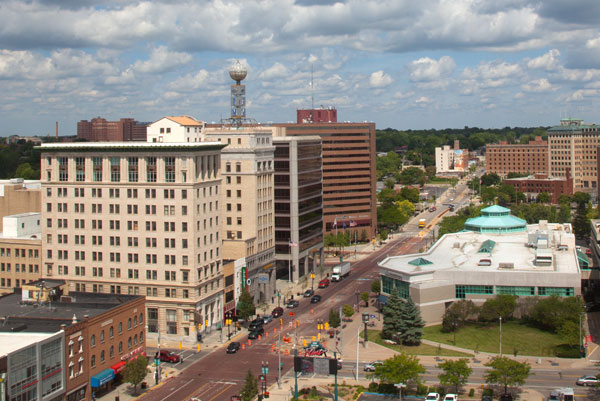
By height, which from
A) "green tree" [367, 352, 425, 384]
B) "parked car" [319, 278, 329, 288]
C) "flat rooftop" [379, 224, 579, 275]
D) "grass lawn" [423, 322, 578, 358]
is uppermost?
"flat rooftop" [379, 224, 579, 275]

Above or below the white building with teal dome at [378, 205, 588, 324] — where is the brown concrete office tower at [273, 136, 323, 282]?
above

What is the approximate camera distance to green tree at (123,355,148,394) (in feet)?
273

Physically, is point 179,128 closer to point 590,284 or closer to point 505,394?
point 505,394

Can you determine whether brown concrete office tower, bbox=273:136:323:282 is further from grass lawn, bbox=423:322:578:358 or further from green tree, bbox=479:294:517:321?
green tree, bbox=479:294:517:321

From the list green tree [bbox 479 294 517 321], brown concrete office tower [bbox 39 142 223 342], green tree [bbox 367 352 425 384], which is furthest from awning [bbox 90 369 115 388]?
green tree [bbox 479 294 517 321]

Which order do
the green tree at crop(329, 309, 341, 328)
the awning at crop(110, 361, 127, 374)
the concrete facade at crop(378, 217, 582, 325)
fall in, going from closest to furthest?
the awning at crop(110, 361, 127, 374)
the green tree at crop(329, 309, 341, 328)
the concrete facade at crop(378, 217, 582, 325)

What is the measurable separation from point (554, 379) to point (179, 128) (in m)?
70.9

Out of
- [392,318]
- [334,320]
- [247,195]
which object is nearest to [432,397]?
[392,318]

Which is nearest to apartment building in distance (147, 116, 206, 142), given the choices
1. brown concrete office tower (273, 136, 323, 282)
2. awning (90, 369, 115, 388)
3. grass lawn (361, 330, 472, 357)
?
brown concrete office tower (273, 136, 323, 282)

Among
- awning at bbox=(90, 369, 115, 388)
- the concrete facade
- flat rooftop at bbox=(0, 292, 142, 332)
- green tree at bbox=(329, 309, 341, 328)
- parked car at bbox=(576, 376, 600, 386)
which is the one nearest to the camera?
flat rooftop at bbox=(0, 292, 142, 332)

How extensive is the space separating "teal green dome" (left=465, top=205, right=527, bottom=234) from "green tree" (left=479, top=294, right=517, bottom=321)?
48335mm

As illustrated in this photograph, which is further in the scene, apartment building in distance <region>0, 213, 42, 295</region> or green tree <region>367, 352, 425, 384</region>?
apartment building in distance <region>0, 213, 42, 295</region>

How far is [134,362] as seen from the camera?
83938mm

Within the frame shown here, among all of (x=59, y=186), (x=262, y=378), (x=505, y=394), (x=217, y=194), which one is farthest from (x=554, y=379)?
(x=59, y=186)
